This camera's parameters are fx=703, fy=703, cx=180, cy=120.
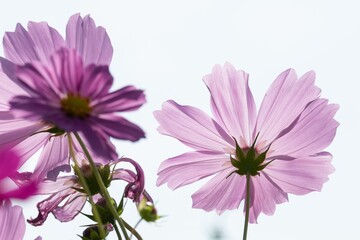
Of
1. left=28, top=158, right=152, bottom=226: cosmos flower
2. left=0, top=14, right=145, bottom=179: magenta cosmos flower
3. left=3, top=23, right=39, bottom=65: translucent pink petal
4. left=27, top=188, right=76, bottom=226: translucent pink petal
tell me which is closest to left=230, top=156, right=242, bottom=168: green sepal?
left=28, top=158, right=152, bottom=226: cosmos flower

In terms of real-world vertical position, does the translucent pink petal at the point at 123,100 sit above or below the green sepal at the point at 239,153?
below

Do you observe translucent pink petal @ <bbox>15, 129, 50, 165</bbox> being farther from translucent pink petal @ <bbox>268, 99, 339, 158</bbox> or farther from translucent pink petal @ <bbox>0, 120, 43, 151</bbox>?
translucent pink petal @ <bbox>268, 99, 339, 158</bbox>

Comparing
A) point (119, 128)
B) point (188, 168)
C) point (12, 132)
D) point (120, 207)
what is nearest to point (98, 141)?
point (119, 128)

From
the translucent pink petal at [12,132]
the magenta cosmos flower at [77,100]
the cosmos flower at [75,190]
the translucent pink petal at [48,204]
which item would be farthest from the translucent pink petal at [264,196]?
the magenta cosmos flower at [77,100]

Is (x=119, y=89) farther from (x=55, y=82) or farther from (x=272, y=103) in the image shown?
(x=272, y=103)

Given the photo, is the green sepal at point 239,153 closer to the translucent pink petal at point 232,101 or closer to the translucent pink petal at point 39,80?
the translucent pink petal at point 232,101
